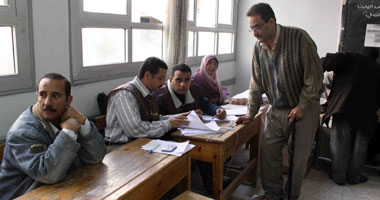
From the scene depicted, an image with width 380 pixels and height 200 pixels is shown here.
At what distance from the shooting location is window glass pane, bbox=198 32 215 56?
4809 mm

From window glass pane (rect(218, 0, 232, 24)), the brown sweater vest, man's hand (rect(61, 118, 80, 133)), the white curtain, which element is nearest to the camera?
man's hand (rect(61, 118, 80, 133))

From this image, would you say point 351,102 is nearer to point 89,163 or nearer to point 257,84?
point 257,84

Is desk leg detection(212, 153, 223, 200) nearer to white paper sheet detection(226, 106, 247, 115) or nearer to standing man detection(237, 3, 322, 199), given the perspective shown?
standing man detection(237, 3, 322, 199)

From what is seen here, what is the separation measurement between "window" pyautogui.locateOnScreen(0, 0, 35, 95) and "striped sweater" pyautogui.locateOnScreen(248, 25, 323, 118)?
1.62 meters

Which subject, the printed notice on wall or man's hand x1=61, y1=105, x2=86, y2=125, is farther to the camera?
the printed notice on wall

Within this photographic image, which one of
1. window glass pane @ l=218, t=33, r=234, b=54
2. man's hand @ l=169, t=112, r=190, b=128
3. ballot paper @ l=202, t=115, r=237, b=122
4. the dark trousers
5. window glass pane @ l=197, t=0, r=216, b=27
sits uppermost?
window glass pane @ l=197, t=0, r=216, b=27

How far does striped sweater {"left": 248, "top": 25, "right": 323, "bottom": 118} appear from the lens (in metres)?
2.25

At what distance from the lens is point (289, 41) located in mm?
2285

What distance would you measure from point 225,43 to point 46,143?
4.62m

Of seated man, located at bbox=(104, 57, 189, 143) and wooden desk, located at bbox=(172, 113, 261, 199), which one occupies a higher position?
seated man, located at bbox=(104, 57, 189, 143)

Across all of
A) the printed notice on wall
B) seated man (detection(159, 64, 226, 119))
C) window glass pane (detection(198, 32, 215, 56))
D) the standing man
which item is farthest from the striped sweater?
the printed notice on wall

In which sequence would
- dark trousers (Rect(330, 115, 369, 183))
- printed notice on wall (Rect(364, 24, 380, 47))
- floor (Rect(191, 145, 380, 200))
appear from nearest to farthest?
floor (Rect(191, 145, 380, 200)) < dark trousers (Rect(330, 115, 369, 183)) < printed notice on wall (Rect(364, 24, 380, 47))

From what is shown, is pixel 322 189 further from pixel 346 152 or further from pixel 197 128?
pixel 197 128

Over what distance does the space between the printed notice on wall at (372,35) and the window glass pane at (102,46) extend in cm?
357
